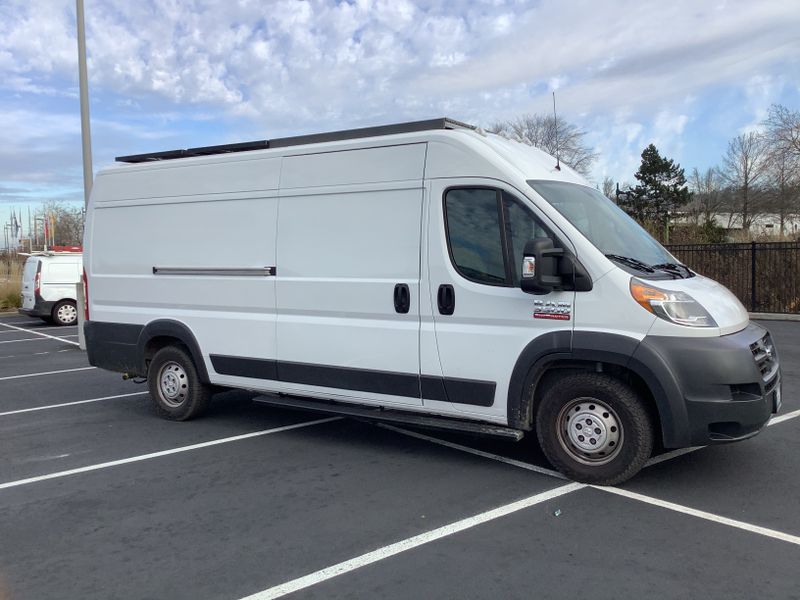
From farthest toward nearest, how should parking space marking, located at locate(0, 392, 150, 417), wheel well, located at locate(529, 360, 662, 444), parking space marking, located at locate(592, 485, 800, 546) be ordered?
parking space marking, located at locate(0, 392, 150, 417), wheel well, located at locate(529, 360, 662, 444), parking space marking, located at locate(592, 485, 800, 546)

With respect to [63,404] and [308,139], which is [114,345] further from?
[308,139]

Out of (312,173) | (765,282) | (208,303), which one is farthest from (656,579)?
(765,282)

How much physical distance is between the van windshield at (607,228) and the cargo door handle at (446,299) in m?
0.97

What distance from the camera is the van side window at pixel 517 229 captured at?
4.91 meters

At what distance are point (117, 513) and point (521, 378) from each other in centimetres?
291

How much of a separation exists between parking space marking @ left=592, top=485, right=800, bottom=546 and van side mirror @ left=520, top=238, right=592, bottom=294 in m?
1.41

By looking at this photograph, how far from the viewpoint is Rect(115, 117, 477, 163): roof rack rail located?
5.53 m

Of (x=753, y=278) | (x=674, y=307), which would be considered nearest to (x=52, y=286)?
(x=674, y=307)

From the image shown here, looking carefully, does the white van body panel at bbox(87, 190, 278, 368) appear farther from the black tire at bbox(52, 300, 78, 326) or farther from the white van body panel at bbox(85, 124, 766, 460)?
the black tire at bbox(52, 300, 78, 326)

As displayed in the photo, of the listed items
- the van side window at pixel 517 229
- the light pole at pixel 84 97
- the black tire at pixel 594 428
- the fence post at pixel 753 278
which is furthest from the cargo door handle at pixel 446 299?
the fence post at pixel 753 278

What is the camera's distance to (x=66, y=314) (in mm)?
18391

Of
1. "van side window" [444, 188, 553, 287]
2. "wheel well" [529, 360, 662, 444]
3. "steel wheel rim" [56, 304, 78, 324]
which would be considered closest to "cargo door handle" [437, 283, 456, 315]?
"van side window" [444, 188, 553, 287]

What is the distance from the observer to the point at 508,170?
5.05 metres

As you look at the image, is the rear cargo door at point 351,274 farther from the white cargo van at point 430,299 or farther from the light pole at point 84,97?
the light pole at point 84,97
